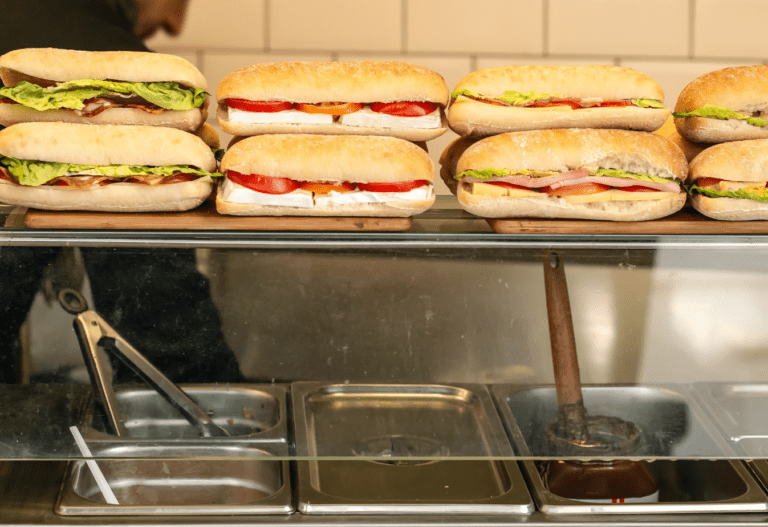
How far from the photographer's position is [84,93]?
1.20 meters

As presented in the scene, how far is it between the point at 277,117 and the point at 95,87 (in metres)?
0.31

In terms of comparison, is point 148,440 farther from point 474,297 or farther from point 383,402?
point 474,297

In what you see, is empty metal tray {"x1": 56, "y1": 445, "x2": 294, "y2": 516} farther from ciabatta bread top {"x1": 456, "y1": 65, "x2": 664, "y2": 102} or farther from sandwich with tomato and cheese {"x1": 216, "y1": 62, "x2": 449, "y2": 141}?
ciabatta bread top {"x1": 456, "y1": 65, "x2": 664, "y2": 102}

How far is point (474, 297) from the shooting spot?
1214 millimetres

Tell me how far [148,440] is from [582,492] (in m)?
0.77

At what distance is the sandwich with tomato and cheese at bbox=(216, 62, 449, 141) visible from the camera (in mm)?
1259

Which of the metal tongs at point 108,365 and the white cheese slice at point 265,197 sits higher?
the white cheese slice at point 265,197

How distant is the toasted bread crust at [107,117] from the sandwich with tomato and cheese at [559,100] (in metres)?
0.49

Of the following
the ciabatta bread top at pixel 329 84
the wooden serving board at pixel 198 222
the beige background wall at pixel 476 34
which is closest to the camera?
the wooden serving board at pixel 198 222

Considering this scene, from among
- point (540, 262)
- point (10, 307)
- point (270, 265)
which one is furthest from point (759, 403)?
point (10, 307)

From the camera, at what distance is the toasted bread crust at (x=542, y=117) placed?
1.27 m

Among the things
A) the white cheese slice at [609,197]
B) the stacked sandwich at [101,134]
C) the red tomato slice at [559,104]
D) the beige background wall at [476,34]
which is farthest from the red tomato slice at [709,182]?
the beige background wall at [476,34]

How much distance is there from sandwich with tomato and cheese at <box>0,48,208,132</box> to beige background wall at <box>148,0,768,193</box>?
1.32 meters

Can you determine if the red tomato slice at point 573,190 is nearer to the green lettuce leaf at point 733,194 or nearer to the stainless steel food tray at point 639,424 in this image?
the green lettuce leaf at point 733,194
